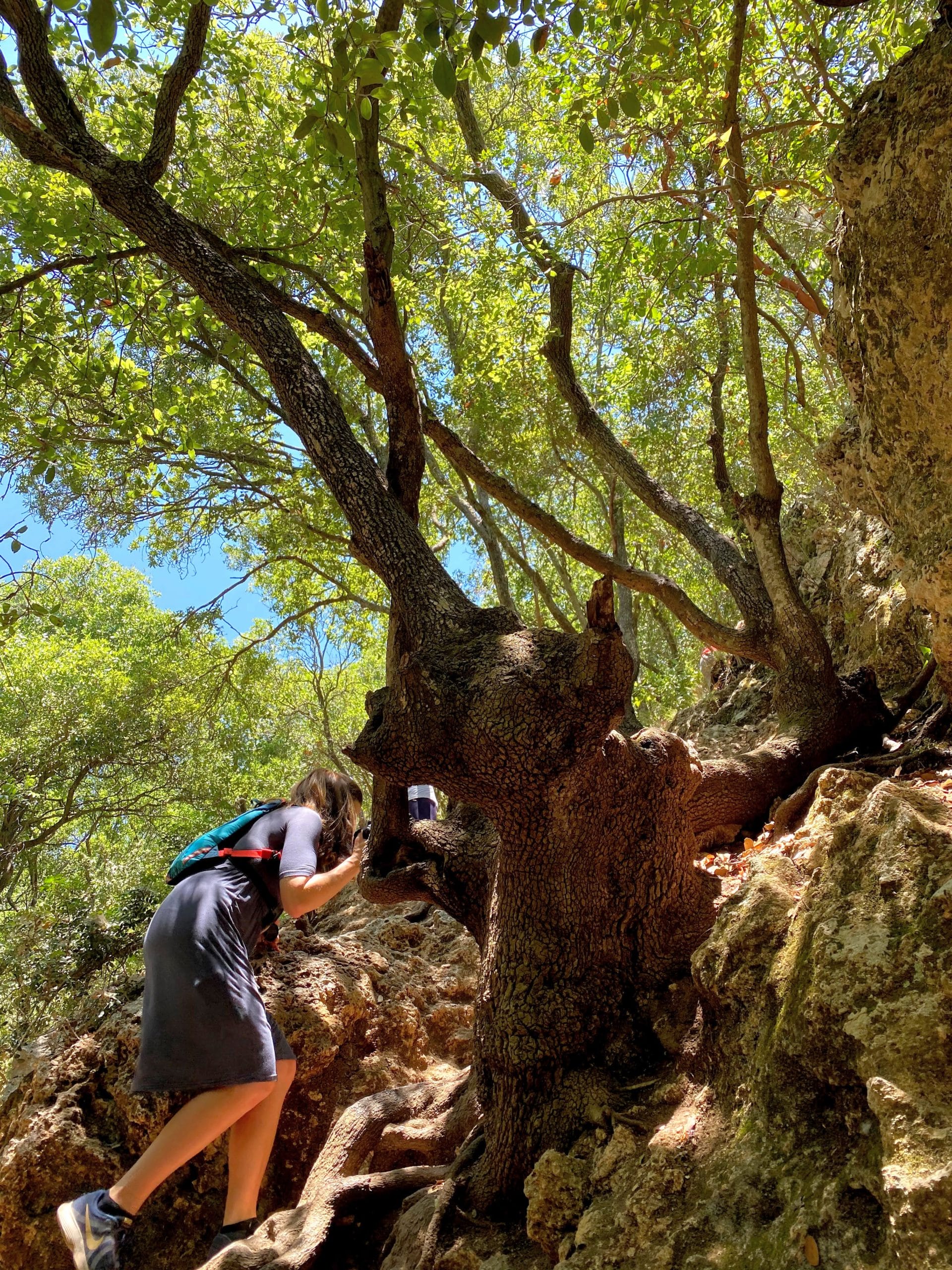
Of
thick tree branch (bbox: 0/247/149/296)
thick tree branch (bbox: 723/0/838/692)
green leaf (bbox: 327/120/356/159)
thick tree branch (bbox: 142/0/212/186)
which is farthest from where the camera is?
thick tree branch (bbox: 723/0/838/692)

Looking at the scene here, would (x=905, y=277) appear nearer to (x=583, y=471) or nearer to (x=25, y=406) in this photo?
(x=25, y=406)

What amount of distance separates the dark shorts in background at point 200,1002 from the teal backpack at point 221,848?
0.12 metres

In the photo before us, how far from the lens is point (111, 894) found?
397 inches

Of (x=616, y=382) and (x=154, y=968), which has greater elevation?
(x=616, y=382)

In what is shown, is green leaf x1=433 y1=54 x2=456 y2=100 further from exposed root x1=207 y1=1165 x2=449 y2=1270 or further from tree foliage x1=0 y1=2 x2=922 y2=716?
exposed root x1=207 y1=1165 x2=449 y2=1270

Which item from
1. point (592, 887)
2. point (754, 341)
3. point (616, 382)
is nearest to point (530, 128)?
point (616, 382)

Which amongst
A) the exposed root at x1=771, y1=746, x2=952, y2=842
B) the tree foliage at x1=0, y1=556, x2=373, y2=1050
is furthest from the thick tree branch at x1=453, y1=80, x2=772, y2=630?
the tree foliage at x1=0, y1=556, x2=373, y2=1050

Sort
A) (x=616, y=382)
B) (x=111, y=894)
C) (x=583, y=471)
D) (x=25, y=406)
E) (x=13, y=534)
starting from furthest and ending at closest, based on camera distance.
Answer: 1. (x=583, y=471)
2. (x=111, y=894)
3. (x=616, y=382)
4. (x=25, y=406)
5. (x=13, y=534)

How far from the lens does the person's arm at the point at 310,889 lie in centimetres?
312

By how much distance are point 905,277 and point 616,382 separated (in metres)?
6.25

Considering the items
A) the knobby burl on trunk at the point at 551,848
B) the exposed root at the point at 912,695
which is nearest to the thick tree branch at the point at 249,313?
the knobby burl on trunk at the point at 551,848

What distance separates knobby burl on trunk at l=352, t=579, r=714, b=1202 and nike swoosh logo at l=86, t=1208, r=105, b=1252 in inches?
50.3

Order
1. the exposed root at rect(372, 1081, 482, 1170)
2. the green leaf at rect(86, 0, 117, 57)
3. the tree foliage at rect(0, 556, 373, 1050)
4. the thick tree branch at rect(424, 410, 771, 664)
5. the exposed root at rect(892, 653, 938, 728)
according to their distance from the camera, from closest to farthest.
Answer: the green leaf at rect(86, 0, 117, 57)
the exposed root at rect(372, 1081, 482, 1170)
the exposed root at rect(892, 653, 938, 728)
the thick tree branch at rect(424, 410, 771, 664)
the tree foliage at rect(0, 556, 373, 1050)

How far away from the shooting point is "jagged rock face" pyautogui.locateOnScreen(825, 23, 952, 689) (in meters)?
2.95
